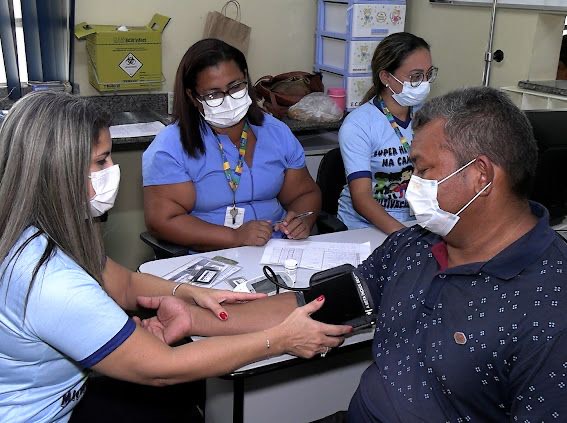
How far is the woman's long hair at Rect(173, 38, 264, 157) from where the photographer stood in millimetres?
2160

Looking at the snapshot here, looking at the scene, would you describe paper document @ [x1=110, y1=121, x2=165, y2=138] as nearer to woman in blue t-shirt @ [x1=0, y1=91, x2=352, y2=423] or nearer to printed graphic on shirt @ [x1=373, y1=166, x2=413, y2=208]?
printed graphic on shirt @ [x1=373, y1=166, x2=413, y2=208]

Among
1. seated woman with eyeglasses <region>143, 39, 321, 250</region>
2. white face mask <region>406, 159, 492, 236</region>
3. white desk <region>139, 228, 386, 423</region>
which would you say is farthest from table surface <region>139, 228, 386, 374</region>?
white face mask <region>406, 159, 492, 236</region>

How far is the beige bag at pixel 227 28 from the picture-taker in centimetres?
322

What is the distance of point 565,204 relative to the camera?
2070mm

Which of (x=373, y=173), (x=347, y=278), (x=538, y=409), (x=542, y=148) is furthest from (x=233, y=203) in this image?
(x=538, y=409)

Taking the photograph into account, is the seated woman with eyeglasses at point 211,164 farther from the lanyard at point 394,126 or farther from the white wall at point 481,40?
the white wall at point 481,40

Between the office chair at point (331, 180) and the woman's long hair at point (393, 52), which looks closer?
the woman's long hair at point (393, 52)

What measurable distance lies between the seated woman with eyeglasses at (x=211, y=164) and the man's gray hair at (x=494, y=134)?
0.93 meters

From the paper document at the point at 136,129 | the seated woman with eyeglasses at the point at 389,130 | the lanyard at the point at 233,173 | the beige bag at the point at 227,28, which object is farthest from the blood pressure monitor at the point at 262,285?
the beige bag at the point at 227,28

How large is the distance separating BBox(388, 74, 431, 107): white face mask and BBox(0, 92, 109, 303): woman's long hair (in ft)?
4.65

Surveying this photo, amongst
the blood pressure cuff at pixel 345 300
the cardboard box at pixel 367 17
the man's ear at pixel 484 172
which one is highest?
the cardboard box at pixel 367 17

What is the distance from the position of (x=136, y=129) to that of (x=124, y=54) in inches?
15.9

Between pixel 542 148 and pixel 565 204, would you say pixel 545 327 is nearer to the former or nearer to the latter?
pixel 542 148

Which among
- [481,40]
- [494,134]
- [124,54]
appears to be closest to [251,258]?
[494,134]
